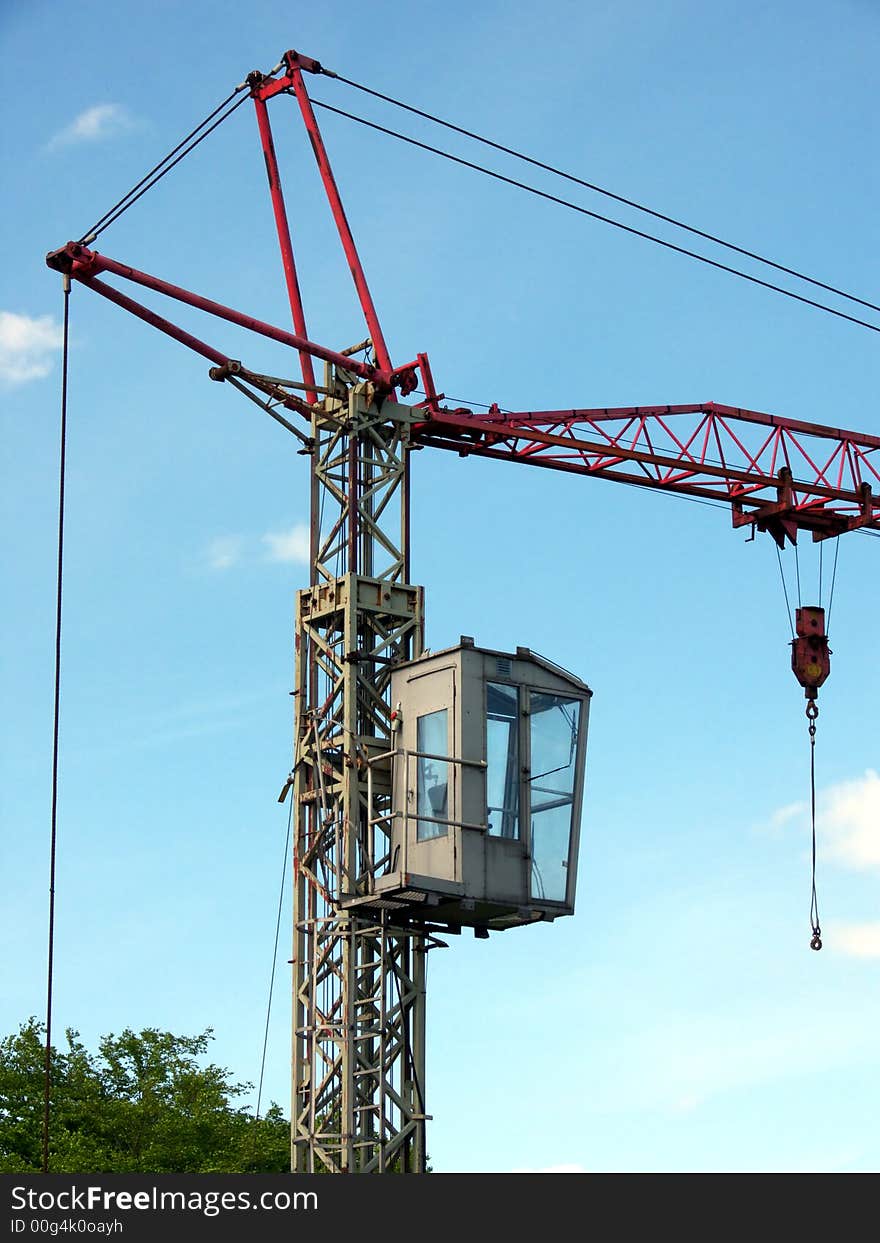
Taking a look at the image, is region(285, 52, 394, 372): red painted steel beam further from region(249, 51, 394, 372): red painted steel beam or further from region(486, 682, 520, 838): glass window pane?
region(486, 682, 520, 838): glass window pane

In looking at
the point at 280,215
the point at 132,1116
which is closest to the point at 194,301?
the point at 280,215

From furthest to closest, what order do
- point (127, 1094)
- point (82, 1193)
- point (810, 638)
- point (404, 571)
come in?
point (127, 1094), point (810, 638), point (404, 571), point (82, 1193)

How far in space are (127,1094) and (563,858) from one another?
3277 centimetres

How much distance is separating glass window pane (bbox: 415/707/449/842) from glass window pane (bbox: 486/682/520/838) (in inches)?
26.9

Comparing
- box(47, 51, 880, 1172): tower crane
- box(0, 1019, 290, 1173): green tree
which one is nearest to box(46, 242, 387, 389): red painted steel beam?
box(47, 51, 880, 1172): tower crane

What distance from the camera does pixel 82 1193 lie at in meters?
24.4

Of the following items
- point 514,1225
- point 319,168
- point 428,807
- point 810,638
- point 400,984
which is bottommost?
point 514,1225

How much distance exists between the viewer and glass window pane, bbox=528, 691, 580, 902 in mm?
32938

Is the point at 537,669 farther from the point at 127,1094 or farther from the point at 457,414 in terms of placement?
the point at 127,1094

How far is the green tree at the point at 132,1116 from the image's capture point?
57.4 metres

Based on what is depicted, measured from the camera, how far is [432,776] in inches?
1286

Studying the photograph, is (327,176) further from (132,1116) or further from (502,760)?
(132,1116)

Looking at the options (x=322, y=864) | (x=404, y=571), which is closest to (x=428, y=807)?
(x=322, y=864)

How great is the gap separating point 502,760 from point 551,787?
1045mm
